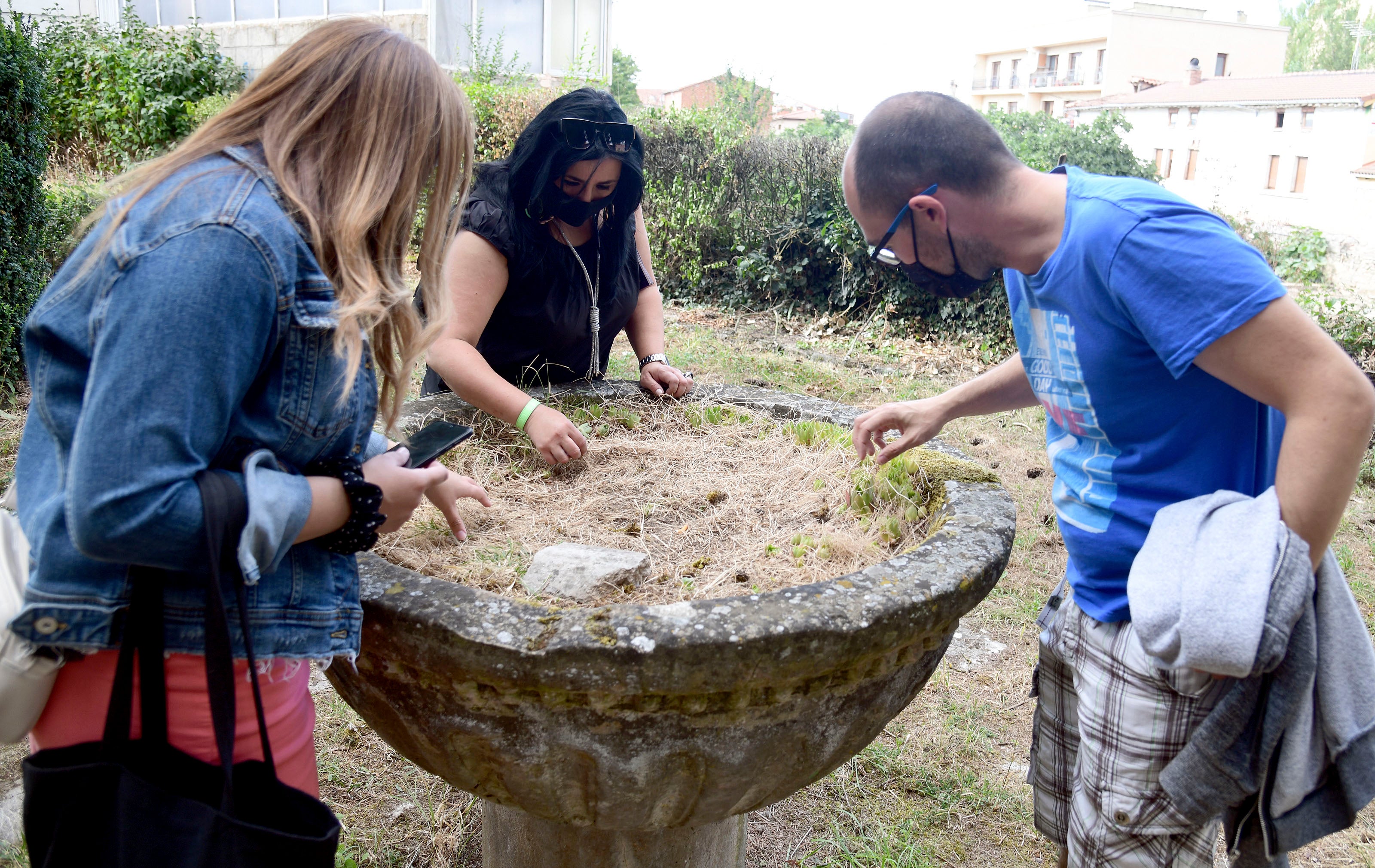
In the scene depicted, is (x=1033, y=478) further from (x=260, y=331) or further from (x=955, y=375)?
(x=260, y=331)

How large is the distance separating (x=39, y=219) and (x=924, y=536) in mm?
5351

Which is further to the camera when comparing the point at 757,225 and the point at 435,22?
the point at 435,22

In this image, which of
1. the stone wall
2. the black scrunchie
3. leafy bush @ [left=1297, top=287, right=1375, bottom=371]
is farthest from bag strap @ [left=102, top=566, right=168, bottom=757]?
the stone wall

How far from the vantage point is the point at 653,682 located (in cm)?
139

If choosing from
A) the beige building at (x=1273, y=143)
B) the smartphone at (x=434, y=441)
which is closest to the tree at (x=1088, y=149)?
the smartphone at (x=434, y=441)

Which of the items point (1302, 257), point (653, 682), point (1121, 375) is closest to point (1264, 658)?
point (1121, 375)

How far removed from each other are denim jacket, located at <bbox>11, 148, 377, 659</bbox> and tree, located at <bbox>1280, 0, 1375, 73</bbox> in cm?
5340

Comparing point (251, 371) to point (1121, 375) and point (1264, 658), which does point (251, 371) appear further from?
point (1264, 658)

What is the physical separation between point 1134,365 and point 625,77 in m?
43.6

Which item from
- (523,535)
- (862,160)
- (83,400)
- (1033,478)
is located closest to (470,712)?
(523,535)

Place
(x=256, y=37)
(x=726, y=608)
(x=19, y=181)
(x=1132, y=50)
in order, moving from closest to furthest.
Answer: (x=726, y=608), (x=19, y=181), (x=256, y=37), (x=1132, y=50)

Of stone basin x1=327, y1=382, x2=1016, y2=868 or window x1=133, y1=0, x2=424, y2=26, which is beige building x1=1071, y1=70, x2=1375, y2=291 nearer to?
window x1=133, y1=0, x2=424, y2=26

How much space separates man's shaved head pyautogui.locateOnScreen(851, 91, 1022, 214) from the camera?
1.58 metres

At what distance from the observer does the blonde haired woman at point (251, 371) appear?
0.98 metres
